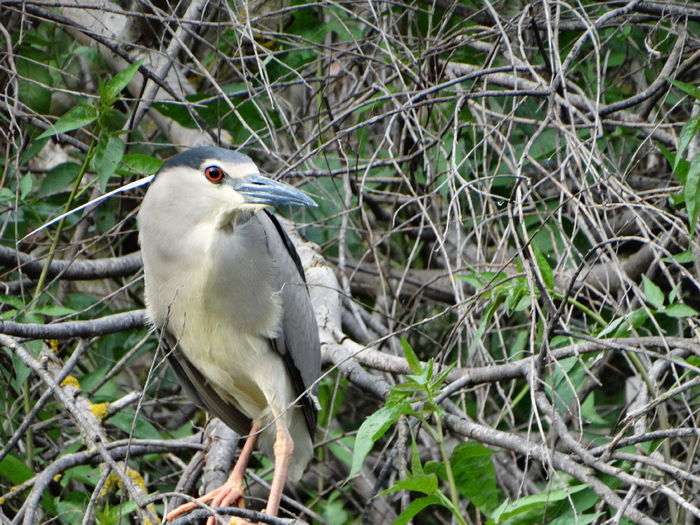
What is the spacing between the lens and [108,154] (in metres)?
2.51

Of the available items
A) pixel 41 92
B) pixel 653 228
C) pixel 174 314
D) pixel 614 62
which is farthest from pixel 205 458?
pixel 614 62

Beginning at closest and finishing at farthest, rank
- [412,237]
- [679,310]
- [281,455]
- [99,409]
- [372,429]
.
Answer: [372,429] → [679,310] → [99,409] → [281,455] → [412,237]

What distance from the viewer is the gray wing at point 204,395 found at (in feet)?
9.39

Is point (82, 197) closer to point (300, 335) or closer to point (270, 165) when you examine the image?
Answer: point (270, 165)

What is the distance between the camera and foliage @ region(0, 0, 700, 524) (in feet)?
6.65

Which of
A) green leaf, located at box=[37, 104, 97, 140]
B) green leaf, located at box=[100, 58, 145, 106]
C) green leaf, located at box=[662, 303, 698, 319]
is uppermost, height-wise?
green leaf, located at box=[100, 58, 145, 106]

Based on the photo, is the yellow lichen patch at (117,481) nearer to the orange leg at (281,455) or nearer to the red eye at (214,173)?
the orange leg at (281,455)

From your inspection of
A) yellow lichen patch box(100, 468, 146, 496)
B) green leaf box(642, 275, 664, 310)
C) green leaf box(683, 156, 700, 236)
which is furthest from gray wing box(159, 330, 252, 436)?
green leaf box(683, 156, 700, 236)

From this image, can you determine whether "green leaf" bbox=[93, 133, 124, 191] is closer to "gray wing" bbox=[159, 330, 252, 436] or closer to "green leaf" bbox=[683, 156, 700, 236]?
"gray wing" bbox=[159, 330, 252, 436]

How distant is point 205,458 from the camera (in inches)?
105

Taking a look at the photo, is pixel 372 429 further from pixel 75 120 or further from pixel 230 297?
pixel 75 120

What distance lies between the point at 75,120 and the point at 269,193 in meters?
0.64

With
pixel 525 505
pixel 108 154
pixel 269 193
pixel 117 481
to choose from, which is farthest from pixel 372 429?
pixel 108 154

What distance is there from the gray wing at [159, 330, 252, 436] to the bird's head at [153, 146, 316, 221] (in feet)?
1.88
